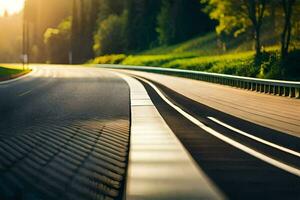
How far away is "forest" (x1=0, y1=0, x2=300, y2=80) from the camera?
38531mm

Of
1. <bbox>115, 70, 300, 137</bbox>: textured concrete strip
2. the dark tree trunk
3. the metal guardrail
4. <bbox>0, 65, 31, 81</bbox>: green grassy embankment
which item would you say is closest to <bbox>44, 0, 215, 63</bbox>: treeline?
<bbox>0, 65, 31, 81</bbox>: green grassy embankment

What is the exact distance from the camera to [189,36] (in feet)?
327

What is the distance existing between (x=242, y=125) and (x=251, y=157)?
434 cm

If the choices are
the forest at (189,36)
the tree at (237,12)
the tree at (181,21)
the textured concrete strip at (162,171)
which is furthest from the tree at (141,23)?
→ the textured concrete strip at (162,171)

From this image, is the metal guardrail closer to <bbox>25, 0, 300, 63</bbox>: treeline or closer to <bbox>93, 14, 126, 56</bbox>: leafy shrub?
<bbox>25, 0, 300, 63</bbox>: treeline

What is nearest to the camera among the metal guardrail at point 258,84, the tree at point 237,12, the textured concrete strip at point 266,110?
the textured concrete strip at point 266,110

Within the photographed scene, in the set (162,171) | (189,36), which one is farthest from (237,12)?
(189,36)

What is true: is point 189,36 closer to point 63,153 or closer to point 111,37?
point 111,37

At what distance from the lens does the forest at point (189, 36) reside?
38.5 m

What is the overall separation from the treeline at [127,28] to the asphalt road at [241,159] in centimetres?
8740

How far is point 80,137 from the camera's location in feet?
33.3

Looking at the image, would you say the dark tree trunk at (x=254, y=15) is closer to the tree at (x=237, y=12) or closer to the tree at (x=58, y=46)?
the tree at (x=237, y=12)

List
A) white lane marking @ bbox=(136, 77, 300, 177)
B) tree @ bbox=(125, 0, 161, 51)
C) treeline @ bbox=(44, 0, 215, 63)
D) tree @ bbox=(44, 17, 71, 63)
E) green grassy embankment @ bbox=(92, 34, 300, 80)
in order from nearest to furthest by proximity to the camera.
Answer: white lane marking @ bbox=(136, 77, 300, 177)
green grassy embankment @ bbox=(92, 34, 300, 80)
treeline @ bbox=(44, 0, 215, 63)
tree @ bbox=(125, 0, 161, 51)
tree @ bbox=(44, 17, 71, 63)

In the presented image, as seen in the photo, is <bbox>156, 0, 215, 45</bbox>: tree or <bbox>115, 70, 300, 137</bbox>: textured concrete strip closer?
<bbox>115, 70, 300, 137</bbox>: textured concrete strip
